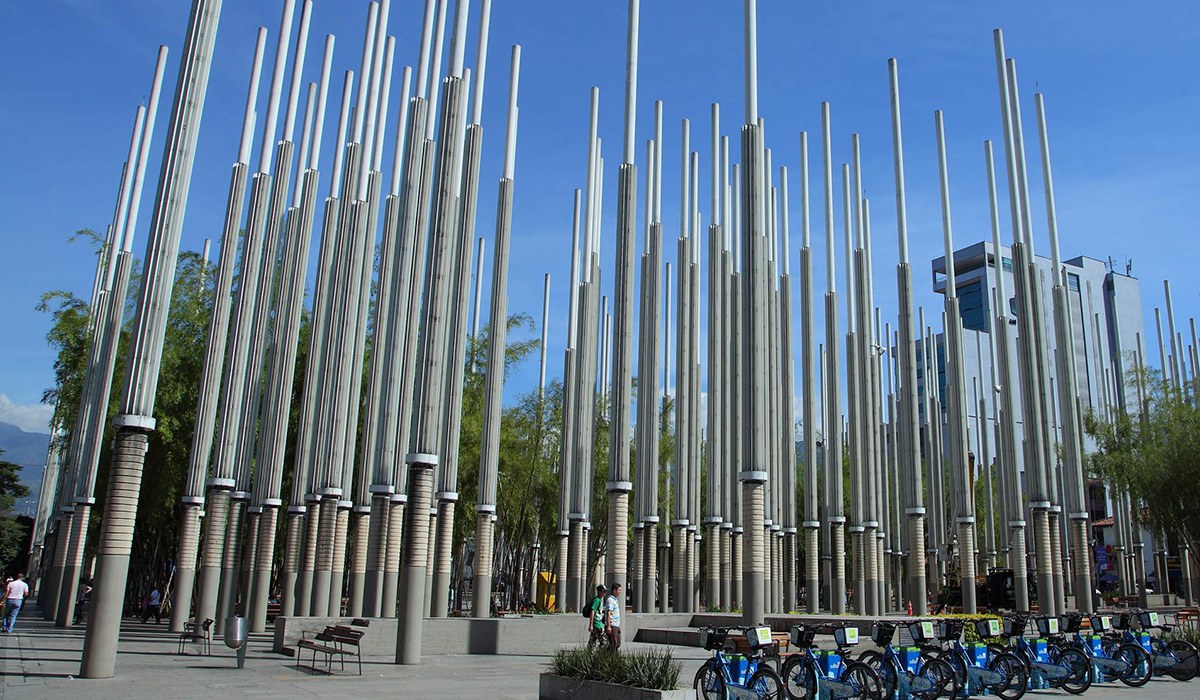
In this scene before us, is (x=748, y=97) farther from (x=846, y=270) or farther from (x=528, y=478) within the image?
(x=528, y=478)

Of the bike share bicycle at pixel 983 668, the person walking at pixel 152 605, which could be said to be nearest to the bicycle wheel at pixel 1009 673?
the bike share bicycle at pixel 983 668

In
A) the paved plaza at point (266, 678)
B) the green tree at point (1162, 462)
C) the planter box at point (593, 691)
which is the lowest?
the paved plaza at point (266, 678)

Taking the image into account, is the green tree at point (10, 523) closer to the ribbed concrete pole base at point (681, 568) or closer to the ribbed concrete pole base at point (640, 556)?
the ribbed concrete pole base at point (640, 556)

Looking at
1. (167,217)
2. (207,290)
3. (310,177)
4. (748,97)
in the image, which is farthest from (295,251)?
(748,97)

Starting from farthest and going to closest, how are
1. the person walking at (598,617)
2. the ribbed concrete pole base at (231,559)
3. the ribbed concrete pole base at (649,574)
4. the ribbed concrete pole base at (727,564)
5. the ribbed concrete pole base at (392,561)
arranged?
1. the ribbed concrete pole base at (727,564)
2. the ribbed concrete pole base at (649,574)
3. the ribbed concrete pole base at (231,559)
4. the ribbed concrete pole base at (392,561)
5. the person walking at (598,617)

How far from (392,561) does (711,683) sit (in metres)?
16.9

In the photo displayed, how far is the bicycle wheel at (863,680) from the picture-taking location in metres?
11.1

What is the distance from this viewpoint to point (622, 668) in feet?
35.6

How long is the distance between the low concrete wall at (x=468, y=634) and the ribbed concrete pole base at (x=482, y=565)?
20.6 ft

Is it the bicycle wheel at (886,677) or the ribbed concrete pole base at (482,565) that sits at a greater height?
the ribbed concrete pole base at (482,565)

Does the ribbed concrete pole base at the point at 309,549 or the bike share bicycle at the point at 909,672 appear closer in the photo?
the bike share bicycle at the point at 909,672

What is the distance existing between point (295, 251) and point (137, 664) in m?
14.7

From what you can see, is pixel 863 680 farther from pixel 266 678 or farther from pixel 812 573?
pixel 812 573

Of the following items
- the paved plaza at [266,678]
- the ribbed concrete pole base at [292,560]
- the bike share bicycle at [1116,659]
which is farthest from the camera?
the ribbed concrete pole base at [292,560]
